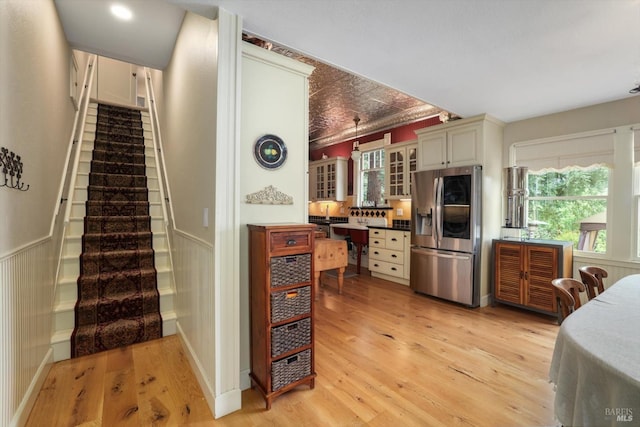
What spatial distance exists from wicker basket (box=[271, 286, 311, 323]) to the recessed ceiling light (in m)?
2.54

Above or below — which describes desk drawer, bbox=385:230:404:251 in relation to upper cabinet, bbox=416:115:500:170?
below

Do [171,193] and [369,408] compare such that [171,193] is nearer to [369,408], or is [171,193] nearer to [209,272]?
[209,272]

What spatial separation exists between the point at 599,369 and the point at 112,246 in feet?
13.1

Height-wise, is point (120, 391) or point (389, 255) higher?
point (389, 255)

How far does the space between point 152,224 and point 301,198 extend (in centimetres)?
242

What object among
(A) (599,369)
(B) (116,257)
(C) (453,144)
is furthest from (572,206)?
(B) (116,257)

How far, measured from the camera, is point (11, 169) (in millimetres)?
1487

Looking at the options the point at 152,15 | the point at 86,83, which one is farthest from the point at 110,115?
the point at 152,15

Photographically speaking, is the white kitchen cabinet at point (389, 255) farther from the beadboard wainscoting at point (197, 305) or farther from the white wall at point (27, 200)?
the white wall at point (27, 200)

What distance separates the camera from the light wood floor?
171 cm

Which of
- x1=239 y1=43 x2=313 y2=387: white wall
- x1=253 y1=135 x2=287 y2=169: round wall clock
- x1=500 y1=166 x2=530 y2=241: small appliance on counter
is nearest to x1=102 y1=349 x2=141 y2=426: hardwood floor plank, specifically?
x1=239 y1=43 x2=313 y2=387: white wall

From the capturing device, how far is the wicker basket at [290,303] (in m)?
1.79

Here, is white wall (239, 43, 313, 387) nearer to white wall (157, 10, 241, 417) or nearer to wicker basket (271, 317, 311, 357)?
white wall (157, 10, 241, 417)

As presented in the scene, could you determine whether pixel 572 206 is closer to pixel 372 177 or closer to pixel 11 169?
pixel 372 177
